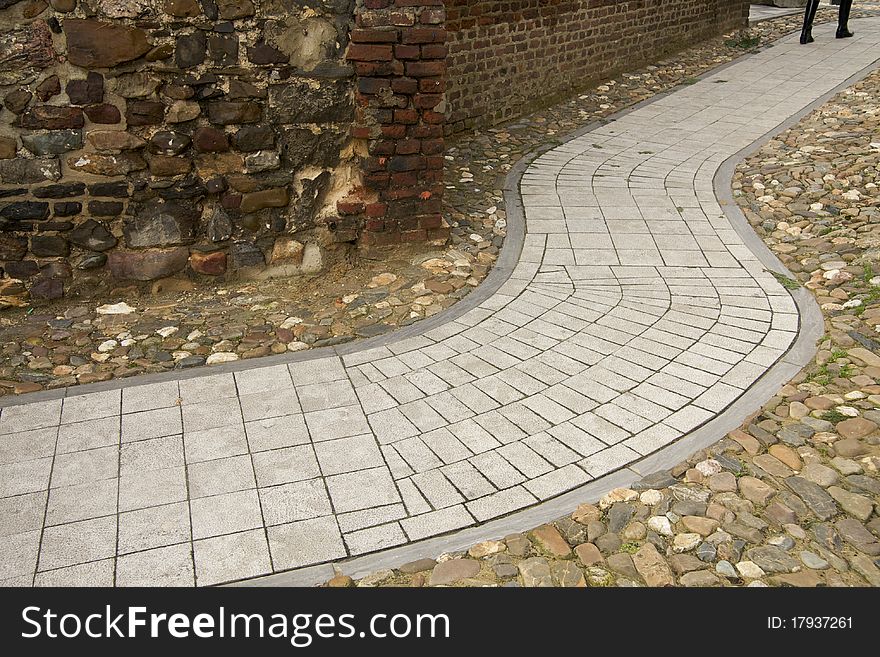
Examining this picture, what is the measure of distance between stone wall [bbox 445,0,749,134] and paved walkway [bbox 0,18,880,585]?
9.89 ft

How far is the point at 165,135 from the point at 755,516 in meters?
3.71

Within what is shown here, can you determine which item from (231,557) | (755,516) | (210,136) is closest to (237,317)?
(210,136)

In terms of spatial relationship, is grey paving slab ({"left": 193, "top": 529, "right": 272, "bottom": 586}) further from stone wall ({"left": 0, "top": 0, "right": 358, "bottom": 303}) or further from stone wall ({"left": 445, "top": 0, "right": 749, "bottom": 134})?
stone wall ({"left": 445, "top": 0, "right": 749, "bottom": 134})

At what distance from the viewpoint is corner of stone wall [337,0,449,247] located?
15.9 ft

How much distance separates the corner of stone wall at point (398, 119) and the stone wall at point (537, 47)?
2836mm

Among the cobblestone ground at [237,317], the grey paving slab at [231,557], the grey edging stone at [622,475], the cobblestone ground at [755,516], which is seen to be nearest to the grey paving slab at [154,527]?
the grey paving slab at [231,557]

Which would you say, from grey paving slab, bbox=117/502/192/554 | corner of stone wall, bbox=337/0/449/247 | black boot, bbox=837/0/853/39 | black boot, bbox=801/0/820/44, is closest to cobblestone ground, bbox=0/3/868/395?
corner of stone wall, bbox=337/0/449/247

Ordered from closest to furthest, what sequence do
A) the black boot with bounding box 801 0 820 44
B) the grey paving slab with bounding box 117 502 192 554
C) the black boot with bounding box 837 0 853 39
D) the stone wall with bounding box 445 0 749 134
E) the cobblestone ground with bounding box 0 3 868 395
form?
1. the grey paving slab with bounding box 117 502 192 554
2. the cobblestone ground with bounding box 0 3 868 395
3. the stone wall with bounding box 445 0 749 134
4. the black boot with bounding box 801 0 820 44
5. the black boot with bounding box 837 0 853 39

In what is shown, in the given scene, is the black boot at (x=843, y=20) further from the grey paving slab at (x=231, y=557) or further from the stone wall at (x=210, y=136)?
the grey paving slab at (x=231, y=557)

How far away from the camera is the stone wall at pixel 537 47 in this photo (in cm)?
801

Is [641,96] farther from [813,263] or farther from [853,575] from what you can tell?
[853,575]

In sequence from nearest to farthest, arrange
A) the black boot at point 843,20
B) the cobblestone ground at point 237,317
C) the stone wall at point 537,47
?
the cobblestone ground at point 237,317
the stone wall at point 537,47
the black boot at point 843,20

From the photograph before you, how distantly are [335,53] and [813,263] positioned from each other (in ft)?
11.4

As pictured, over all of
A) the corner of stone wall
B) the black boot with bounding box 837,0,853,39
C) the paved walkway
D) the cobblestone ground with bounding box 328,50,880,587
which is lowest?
the cobblestone ground with bounding box 328,50,880,587
